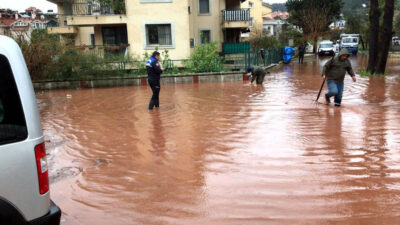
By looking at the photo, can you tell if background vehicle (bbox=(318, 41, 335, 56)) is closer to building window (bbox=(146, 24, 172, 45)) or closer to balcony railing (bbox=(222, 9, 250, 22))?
balcony railing (bbox=(222, 9, 250, 22))

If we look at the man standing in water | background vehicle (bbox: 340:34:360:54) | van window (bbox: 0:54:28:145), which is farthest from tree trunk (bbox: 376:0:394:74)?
background vehicle (bbox: 340:34:360:54)

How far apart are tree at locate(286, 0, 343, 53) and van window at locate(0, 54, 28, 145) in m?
48.9

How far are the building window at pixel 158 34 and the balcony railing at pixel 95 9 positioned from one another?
1964mm

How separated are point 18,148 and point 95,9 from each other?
73.1ft

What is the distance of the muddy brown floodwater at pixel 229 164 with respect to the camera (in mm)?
4211

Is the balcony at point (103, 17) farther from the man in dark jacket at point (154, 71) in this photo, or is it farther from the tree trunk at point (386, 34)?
the tree trunk at point (386, 34)

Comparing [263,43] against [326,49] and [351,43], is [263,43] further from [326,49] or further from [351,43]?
[351,43]

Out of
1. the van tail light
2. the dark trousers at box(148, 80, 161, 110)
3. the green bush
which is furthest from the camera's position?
the green bush

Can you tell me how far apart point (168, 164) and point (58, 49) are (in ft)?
43.8

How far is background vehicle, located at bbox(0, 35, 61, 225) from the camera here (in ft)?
9.34

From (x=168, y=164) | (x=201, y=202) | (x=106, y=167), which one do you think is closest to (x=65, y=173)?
(x=106, y=167)

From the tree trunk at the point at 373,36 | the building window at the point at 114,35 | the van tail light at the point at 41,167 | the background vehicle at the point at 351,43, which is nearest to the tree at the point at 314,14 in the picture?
the background vehicle at the point at 351,43

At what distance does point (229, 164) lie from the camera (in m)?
5.77

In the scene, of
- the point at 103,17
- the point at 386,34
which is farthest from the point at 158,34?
the point at 386,34
